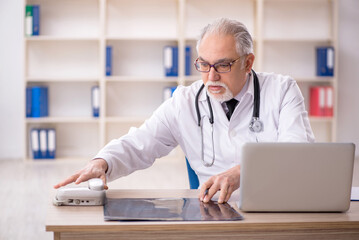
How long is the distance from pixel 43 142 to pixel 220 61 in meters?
3.95

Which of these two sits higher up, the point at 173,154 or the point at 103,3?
the point at 103,3

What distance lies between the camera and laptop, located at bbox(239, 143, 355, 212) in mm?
1476

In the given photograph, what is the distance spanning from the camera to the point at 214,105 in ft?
7.41

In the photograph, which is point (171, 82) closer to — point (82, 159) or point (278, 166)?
point (82, 159)

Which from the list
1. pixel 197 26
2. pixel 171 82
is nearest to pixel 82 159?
pixel 171 82

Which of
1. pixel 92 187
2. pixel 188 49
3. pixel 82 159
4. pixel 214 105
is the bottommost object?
pixel 82 159

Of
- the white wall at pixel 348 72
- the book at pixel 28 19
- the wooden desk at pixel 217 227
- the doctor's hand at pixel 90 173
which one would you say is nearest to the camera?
the wooden desk at pixel 217 227

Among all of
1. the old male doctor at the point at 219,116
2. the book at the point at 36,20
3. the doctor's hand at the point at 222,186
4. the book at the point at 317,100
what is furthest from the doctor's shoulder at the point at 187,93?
the book at the point at 317,100

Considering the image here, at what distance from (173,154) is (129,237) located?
15.3ft

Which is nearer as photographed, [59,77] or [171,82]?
[59,77]

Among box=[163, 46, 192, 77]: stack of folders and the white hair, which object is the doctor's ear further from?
box=[163, 46, 192, 77]: stack of folders

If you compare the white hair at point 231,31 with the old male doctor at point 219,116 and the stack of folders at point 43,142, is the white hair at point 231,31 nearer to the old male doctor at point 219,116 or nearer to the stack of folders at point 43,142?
the old male doctor at point 219,116

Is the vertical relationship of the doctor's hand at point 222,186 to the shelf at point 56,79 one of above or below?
below

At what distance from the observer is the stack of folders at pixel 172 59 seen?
18.8 ft
